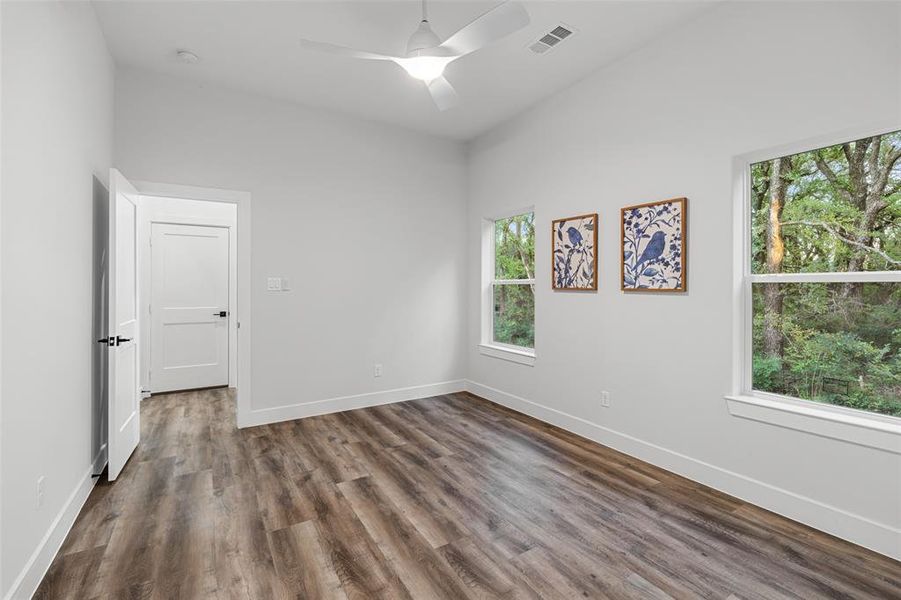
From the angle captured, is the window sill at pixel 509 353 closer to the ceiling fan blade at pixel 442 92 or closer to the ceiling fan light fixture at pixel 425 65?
the ceiling fan blade at pixel 442 92

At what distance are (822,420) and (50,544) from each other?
3695 mm

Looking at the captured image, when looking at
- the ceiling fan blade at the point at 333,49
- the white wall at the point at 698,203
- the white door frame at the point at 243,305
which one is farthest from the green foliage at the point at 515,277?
the white door frame at the point at 243,305

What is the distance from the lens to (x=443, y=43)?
218 cm

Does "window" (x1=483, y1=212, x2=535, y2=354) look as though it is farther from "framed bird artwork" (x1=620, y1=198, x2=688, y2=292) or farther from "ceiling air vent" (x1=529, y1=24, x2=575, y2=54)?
"ceiling air vent" (x1=529, y1=24, x2=575, y2=54)

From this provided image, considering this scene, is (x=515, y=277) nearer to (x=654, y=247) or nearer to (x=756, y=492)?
(x=654, y=247)

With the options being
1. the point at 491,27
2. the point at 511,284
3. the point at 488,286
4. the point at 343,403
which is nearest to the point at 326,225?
the point at 343,403

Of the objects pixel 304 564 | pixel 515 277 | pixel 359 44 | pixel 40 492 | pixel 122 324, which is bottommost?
pixel 304 564

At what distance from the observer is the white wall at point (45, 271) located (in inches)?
63.0

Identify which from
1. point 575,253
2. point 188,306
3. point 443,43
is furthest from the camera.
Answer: point 188,306

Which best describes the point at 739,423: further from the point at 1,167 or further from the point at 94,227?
the point at 94,227

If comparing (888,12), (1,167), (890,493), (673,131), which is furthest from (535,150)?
(1,167)

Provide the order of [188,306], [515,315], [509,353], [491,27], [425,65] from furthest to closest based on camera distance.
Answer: [188,306], [515,315], [509,353], [425,65], [491,27]

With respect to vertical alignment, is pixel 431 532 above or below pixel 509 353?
below

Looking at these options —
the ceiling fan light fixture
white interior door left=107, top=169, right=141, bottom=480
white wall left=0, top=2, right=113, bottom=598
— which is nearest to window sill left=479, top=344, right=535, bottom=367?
the ceiling fan light fixture
